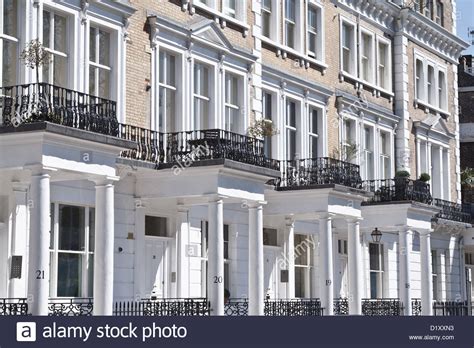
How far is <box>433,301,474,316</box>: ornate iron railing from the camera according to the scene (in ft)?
134

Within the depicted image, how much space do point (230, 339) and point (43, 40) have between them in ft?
30.5

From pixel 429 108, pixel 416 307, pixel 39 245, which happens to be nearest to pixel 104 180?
pixel 39 245

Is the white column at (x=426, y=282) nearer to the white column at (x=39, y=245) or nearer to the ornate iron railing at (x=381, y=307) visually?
the ornate iron railing at (x=381, y=307)

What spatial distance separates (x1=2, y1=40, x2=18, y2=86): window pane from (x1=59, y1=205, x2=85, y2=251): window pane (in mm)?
3152

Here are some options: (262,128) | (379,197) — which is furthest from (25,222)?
(379,197)

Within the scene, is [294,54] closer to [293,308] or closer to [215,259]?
[293,308]

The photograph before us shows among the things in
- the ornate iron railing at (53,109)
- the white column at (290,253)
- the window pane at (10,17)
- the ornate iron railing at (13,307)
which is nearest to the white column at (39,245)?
the ornate iron railing at (13,307)

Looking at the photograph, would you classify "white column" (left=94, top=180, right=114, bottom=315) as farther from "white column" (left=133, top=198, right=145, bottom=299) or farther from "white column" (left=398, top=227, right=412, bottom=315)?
"white column" (left=398, top=227, right=412, bottom=315)

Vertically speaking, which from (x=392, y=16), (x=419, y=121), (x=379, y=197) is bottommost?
(x=379, y=197)

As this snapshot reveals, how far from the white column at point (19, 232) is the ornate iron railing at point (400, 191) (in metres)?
15.6

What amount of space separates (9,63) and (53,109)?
7.18 ft

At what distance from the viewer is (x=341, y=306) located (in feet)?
115

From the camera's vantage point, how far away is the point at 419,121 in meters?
42.8

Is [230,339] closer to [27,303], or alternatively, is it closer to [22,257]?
[27,303]
